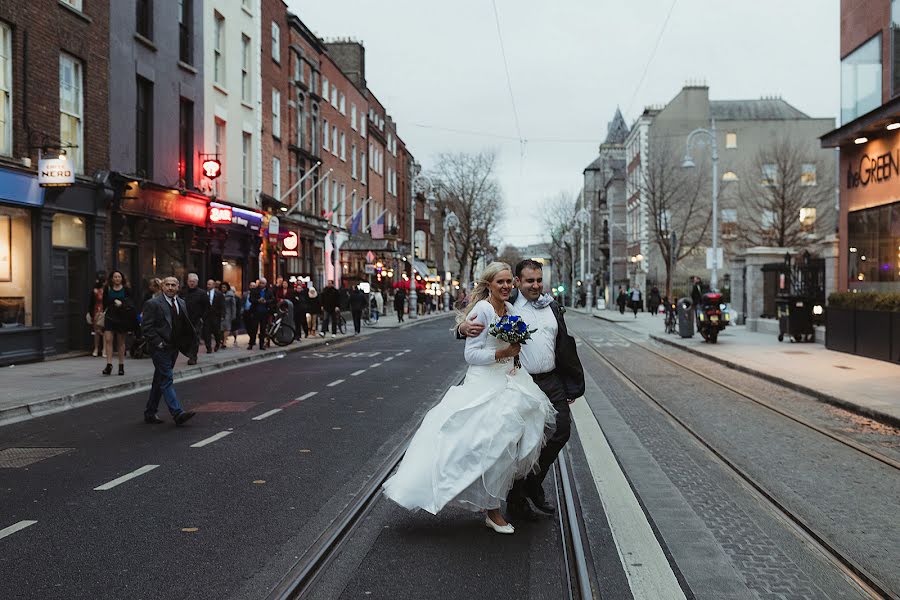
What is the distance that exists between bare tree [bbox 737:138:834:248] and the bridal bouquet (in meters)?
43.9

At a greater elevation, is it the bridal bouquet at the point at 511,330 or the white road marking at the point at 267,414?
the bridal bouquet at the point at 511,330

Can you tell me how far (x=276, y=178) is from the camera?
1337 inches

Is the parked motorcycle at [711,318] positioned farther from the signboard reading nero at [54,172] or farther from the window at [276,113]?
the window at [276,113]

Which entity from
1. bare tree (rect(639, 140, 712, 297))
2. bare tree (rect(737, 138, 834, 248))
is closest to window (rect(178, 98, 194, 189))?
bare tree (rect(737, 138, 834, 248))

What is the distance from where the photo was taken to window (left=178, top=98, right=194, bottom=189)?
24.6 meters

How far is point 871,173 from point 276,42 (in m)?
23.4

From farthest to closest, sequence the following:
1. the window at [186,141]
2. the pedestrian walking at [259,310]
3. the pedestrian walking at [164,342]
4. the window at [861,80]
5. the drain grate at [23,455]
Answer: the window at [186,141]
the pedestrian walking at [259,310]
the window at [861,80]
the pedestrian walking at [164,342]
the drain grate at [23,455]

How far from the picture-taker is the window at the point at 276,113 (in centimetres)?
3362

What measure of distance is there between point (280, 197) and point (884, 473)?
30.0 meters

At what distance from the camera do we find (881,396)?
454 inches

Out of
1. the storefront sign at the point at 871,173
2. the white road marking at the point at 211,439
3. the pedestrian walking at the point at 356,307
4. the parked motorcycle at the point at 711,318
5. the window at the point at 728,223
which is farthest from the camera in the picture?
the window at the point at 728,223

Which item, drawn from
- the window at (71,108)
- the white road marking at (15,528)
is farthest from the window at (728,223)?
the white road marking at (15,528)

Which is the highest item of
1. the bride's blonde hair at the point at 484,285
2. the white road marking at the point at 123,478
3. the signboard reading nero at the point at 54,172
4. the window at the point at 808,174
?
the window at the point at 808,174

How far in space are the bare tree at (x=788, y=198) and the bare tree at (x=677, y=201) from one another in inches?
121
